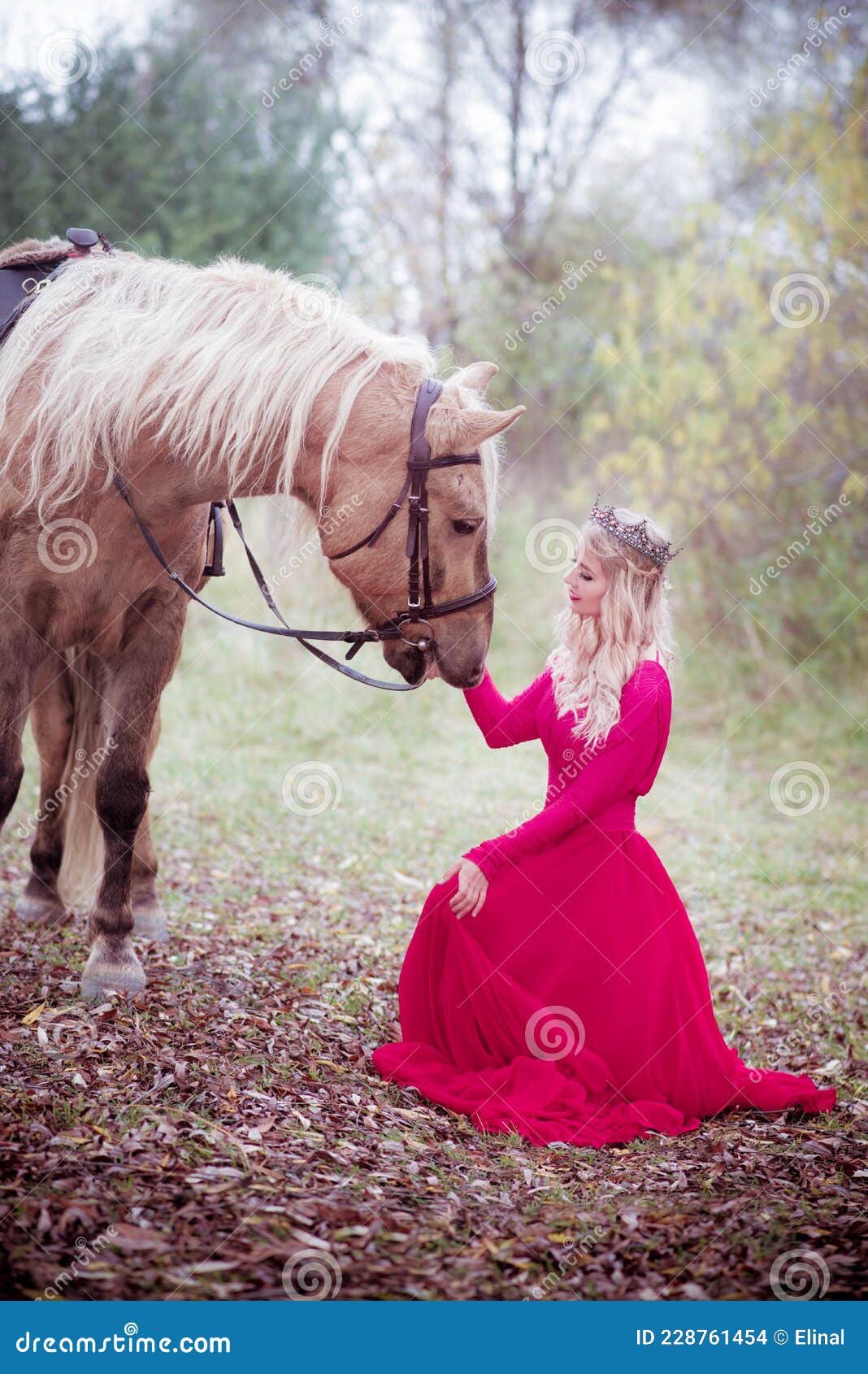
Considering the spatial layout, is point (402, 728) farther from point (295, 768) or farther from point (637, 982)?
point (637, 982)

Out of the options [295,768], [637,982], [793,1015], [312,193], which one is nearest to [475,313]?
[312,193]

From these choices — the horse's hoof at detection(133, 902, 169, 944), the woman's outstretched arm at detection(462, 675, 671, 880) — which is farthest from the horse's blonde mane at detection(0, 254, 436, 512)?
the horse's hoof at detection(133, 902, 169, 944)

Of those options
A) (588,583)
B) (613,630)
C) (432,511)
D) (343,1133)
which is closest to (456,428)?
(432,511)

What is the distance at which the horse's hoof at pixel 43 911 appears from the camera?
4.63m

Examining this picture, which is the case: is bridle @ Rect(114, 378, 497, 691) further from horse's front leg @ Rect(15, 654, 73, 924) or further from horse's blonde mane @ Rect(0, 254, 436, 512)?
horse's front leg @ Rect(15, 654, 73, 924)

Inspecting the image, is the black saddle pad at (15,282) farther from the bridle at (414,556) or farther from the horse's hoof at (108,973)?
the horse's hoof at (108,973)

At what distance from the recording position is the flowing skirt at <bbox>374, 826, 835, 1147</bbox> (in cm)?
339

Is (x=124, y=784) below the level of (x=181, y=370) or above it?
below

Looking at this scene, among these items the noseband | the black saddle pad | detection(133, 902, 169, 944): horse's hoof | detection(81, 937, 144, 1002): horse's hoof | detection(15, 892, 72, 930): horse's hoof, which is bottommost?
detection(15, 892, 72, 930): horse's hoof

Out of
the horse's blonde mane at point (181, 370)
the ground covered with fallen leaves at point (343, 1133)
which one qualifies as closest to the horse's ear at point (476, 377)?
the horse's blonde mane at point (181, 370)

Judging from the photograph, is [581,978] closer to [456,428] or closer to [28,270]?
[456,428]

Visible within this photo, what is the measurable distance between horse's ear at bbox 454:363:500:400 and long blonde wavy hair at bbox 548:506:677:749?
57 cm

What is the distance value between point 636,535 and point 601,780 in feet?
2.63

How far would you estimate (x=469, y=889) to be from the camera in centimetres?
330
